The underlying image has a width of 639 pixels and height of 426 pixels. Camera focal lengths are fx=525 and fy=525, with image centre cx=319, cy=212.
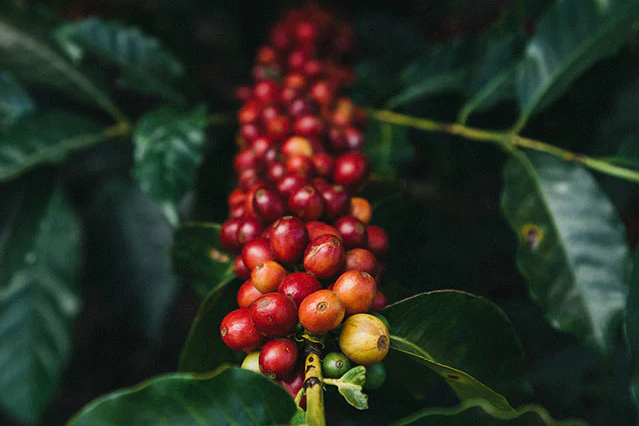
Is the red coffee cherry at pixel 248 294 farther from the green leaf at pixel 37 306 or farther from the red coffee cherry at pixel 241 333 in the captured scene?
the green leaf at pixel 37 306

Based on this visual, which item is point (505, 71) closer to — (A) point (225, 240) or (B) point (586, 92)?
(B) point (586, 92)

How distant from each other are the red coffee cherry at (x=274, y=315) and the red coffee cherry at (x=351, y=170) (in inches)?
12.3

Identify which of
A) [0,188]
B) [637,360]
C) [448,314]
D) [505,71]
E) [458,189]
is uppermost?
[0,188]

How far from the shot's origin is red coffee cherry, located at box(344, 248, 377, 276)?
63 cm

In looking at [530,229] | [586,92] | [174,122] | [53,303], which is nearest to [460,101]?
[586,92]

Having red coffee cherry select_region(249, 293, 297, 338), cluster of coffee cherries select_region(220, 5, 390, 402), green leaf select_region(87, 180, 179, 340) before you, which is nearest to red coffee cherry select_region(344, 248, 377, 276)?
cluster of coffee cherries select_region(220, 5, 390, 402)

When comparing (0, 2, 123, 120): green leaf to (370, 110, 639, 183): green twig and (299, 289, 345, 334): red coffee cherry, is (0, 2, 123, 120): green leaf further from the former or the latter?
(299, 289, 345, 334): red coffee cherry

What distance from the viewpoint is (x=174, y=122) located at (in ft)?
3.41

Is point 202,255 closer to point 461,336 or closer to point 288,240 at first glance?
point 288,240

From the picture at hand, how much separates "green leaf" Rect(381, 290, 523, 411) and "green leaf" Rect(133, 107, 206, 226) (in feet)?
1.55

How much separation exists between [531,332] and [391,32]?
3.26ft

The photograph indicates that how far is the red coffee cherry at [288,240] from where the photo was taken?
62cm

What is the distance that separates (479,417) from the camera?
43 centimetres

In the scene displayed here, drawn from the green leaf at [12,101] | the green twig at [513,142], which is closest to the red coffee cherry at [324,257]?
the green twig at [513,142]
